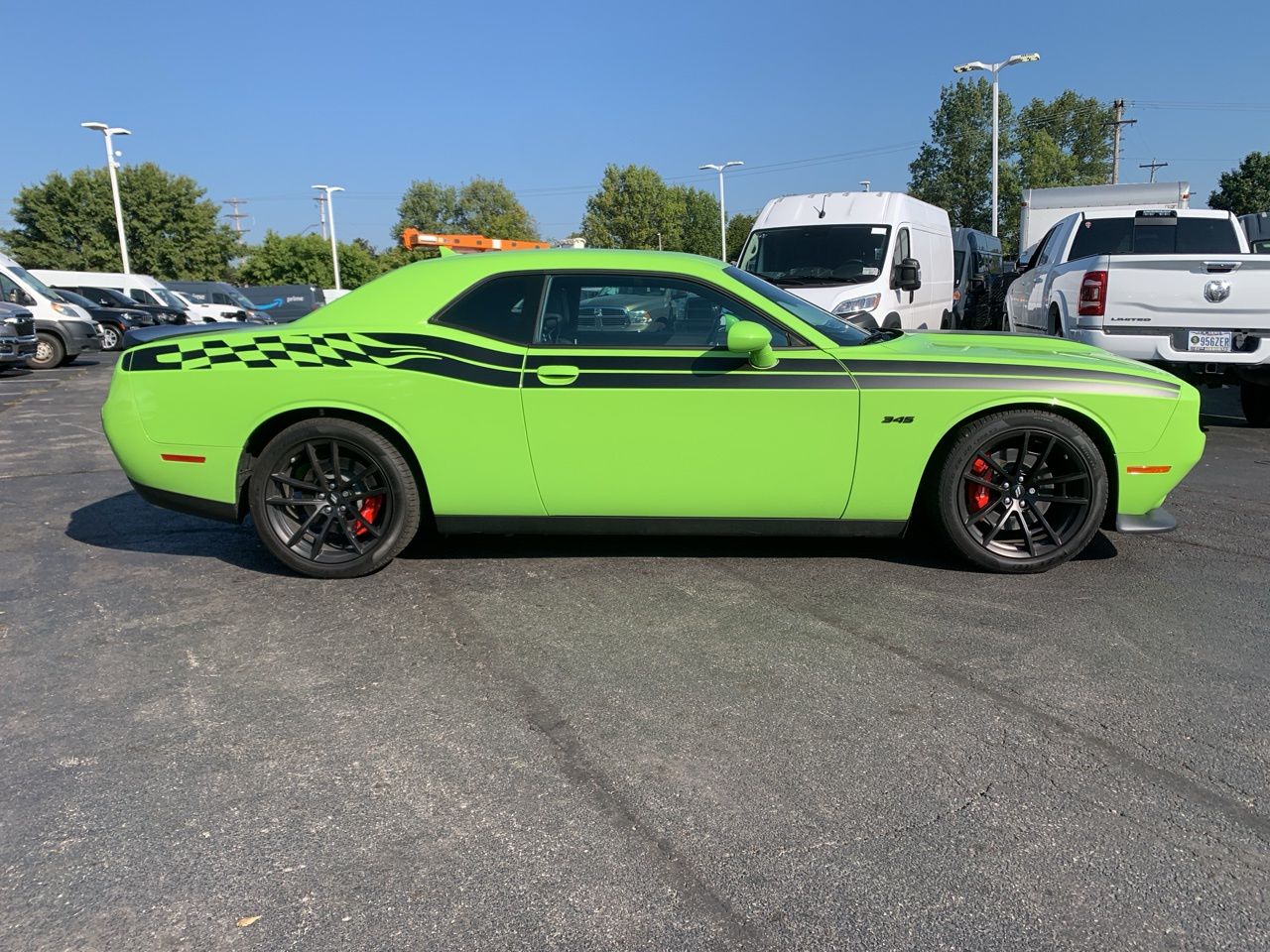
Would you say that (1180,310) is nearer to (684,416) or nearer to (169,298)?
(684,416)

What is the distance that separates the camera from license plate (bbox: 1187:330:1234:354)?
7.36 metres

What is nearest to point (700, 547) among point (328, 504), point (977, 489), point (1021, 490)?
point (977, 489)

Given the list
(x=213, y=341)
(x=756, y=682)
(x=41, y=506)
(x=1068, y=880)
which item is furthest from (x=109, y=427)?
(x=1068, y=880)

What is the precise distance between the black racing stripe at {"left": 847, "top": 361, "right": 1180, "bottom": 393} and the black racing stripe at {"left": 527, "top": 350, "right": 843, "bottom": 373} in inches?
6.0

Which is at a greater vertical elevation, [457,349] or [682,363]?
[457,349]

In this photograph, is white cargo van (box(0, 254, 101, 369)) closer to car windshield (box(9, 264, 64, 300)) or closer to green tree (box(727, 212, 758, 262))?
car windshield (box(9, 264, 64, 300))

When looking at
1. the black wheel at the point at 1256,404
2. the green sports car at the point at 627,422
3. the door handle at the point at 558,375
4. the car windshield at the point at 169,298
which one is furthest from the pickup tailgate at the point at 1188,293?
the car windshield at the point at 169,298

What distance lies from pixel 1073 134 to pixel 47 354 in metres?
63.6

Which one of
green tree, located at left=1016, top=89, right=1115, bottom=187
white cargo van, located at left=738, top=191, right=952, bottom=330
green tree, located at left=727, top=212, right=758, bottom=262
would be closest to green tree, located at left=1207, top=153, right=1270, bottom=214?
green tree, located at left=1016, top=89, right=1115, bottom=187

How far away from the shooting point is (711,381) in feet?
13.6

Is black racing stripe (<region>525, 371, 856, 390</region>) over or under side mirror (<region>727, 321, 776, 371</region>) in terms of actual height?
under

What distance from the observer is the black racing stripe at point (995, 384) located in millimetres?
4125

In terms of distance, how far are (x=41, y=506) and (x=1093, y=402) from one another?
6340 mm

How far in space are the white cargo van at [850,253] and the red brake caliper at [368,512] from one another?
629cm
